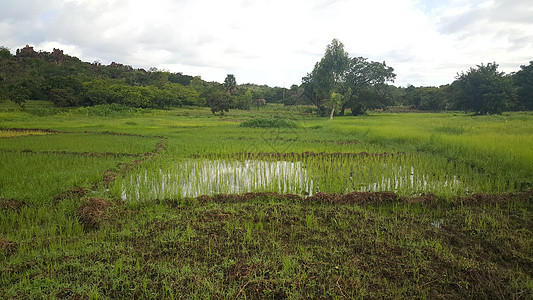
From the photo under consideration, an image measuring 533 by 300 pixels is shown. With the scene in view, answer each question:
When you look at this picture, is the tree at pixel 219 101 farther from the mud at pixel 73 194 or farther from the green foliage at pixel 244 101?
the mud at pixel 73 194

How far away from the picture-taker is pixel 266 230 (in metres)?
4.38

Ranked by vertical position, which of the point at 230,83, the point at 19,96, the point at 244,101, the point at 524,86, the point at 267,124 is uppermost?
the point at 230,83

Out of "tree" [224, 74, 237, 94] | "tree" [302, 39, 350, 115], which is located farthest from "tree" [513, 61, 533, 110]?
"tree" [224, 74, 237, 94]

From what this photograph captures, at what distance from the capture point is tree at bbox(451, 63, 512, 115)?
28953 millimetres

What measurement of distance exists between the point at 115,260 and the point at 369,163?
766 centimetres

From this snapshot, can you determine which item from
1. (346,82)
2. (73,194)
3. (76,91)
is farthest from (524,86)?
(76,91)

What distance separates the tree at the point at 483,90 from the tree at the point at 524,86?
73.6 inches

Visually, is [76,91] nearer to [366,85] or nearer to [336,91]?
[336,91]

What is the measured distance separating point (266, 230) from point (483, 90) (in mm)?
35263

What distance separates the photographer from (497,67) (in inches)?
1318

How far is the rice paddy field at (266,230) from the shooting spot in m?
2.93

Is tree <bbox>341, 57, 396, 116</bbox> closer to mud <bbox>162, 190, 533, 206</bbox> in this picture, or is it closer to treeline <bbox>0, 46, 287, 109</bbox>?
treeline <bbox>0, 46, 287, 109</bbox>

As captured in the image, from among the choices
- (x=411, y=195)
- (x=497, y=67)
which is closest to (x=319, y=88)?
(x=497, y=67)

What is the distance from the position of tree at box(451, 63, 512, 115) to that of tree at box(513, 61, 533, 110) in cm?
187
